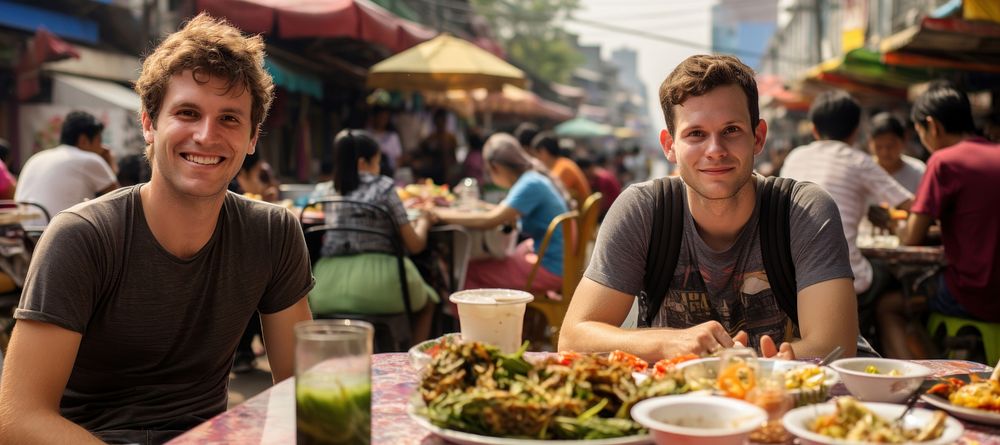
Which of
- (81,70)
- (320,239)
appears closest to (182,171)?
(320,239)

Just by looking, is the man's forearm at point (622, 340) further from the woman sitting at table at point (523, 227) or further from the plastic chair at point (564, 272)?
the woman sitting at table at point (523, 227)

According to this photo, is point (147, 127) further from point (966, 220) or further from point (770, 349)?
point (966, 220)

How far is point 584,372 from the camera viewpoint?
1.68 metres

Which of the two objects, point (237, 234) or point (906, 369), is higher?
point (237, 234)

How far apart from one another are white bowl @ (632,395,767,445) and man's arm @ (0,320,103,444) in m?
1.19

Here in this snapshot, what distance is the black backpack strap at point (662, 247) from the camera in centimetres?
289

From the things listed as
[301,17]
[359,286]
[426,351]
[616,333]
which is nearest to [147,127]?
[426,351]

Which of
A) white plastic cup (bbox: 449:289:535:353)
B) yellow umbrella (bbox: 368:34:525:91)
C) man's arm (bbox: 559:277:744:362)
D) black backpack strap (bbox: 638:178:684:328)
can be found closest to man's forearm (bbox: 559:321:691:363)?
man's arm (bbox: 559:277:744:362)

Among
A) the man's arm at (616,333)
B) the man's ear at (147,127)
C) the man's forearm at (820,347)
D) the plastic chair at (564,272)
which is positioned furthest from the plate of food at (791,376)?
the plastic chair at (564,272)

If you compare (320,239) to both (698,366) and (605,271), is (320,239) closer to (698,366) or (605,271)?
(605,271)

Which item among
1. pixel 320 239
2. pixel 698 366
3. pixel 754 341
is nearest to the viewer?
pixel 698 366

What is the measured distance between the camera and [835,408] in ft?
5.09

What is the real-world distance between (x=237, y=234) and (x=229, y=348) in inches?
12.3

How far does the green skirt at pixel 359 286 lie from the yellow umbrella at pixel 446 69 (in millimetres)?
5129
